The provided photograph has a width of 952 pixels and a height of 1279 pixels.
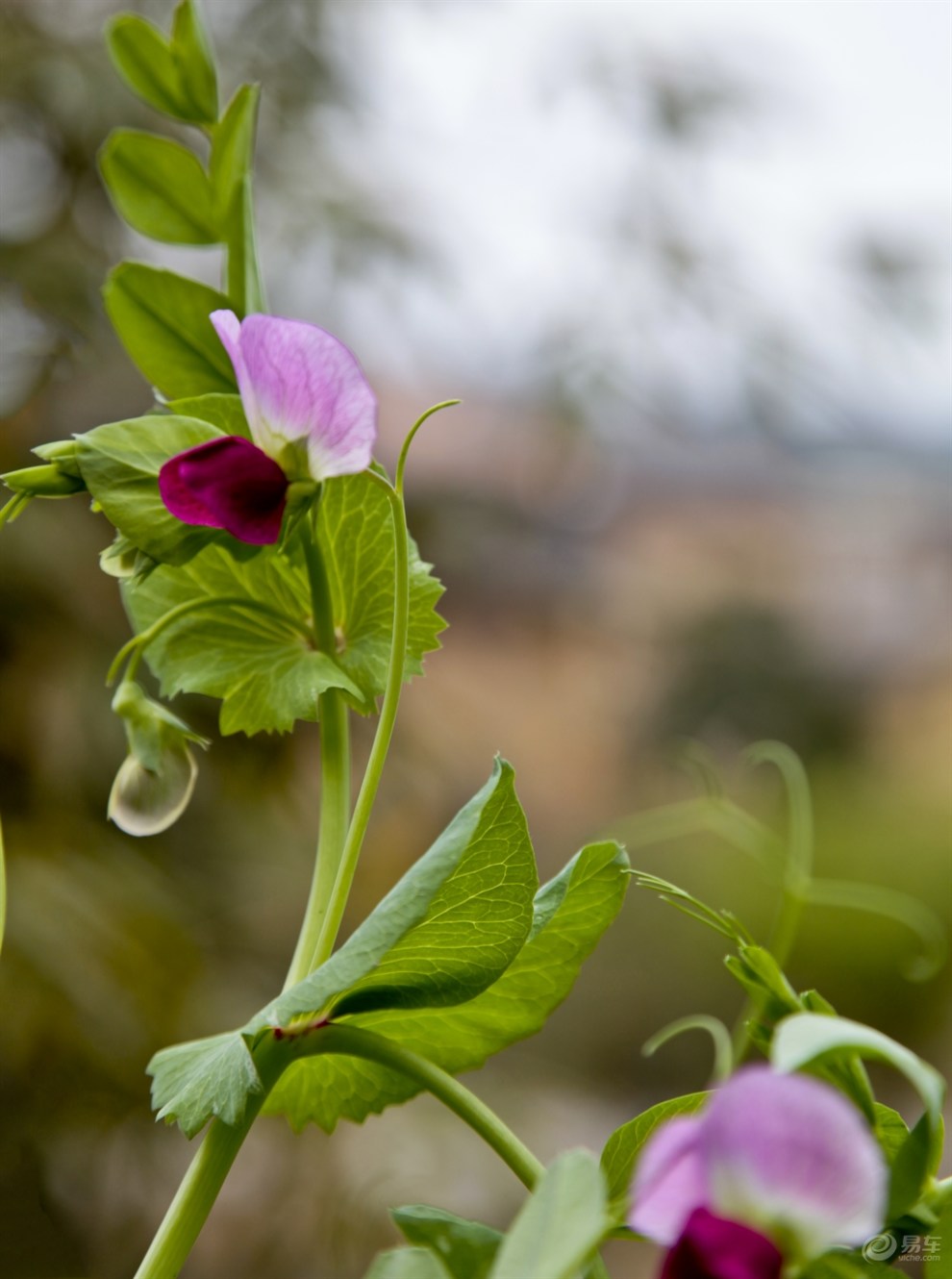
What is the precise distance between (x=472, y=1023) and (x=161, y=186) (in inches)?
5.8

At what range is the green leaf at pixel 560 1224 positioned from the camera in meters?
0.09

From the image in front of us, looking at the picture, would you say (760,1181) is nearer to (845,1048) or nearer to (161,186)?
(845,1048)

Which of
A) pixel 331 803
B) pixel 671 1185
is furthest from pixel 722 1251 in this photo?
pixel 331 803

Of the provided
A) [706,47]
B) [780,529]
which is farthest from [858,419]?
[706,47]

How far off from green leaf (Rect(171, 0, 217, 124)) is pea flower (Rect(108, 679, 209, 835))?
103mm

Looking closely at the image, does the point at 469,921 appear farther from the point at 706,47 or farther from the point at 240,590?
the point at 706,47

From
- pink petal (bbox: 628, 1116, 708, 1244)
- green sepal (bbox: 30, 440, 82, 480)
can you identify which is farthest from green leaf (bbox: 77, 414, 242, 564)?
pink petal (bbox: 628, 1116, 708, 1244)

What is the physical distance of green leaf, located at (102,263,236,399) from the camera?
0.20m

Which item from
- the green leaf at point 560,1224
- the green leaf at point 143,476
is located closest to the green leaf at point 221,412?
the green leaf at point 143,476

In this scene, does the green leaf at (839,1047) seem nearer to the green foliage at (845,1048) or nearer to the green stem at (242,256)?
the green foliage at (845,1048)

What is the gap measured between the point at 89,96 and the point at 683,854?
1.41m

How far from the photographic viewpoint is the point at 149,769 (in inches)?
7.1

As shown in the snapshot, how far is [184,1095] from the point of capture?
0.15 metres

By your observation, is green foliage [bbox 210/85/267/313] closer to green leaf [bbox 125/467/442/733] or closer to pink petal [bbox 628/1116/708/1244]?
green leaf [bbox 125/467/442/733]
